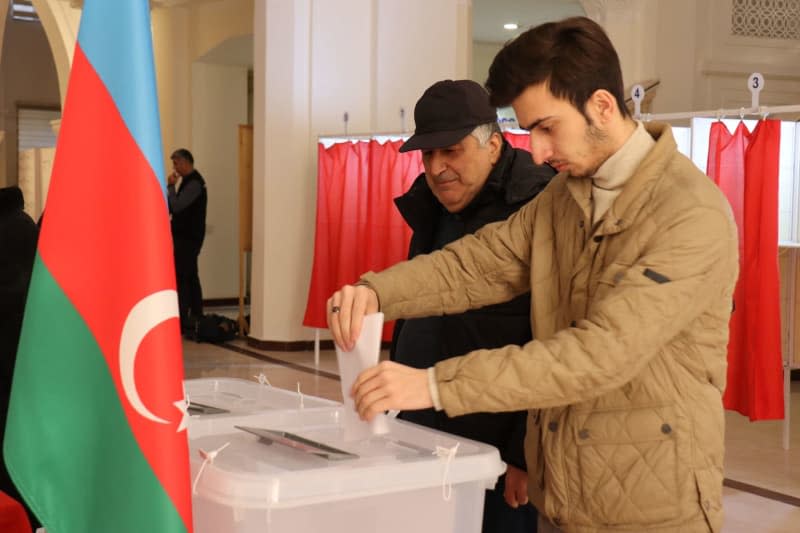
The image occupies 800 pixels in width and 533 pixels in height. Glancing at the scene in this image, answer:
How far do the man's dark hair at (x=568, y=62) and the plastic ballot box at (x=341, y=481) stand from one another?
0.53 metres

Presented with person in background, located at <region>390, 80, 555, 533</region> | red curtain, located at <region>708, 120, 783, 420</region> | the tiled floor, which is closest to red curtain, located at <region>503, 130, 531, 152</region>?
red curtain, located at <region>708, 120, 783, 420</region>

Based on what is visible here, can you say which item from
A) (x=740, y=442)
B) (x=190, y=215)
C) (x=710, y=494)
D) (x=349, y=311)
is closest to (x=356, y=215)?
(x=190, y=215)

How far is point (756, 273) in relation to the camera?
506 cm

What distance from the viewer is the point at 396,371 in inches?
54.2

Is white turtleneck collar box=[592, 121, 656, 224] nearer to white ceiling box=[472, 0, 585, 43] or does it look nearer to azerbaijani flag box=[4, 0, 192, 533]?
azerbaijani flag box=[4, 0, 192, 533]

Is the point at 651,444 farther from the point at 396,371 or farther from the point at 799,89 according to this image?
the point at 799,89

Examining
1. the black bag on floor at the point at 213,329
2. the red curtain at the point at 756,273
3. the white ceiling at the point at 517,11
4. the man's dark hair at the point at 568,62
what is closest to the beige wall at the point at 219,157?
the white ceiling at the point at 517,11

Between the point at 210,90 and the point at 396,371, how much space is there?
10.4 meters

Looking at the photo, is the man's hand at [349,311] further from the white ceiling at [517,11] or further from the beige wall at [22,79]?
the beige wall at [22,79]

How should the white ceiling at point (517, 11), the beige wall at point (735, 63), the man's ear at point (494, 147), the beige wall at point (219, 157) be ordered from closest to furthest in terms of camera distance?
the man's ear at point (494, 147), the beige wall at point (735, 63), the white ceiling at point (517, 11), the beige wall at point (219, 157)

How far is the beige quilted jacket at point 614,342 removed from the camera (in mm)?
1361

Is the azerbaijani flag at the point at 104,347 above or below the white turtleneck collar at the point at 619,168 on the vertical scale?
below

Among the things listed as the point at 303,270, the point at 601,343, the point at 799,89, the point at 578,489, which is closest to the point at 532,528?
the point at 578,489

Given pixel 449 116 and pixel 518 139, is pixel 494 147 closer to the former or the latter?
pixel 449 116
